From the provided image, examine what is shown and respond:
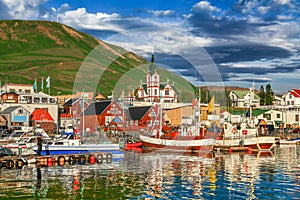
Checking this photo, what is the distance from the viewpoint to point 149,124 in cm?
10619

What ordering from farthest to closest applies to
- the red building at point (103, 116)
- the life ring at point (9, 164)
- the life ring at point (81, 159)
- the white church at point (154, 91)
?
the white church at point (154, 91), the red building at point (103, 116), the life ring at point (81, 159), the life ring at point (9, 164)

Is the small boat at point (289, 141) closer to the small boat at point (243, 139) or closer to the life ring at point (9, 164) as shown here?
the small boat at point (243, 139)

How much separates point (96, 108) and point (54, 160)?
64021 millimetres

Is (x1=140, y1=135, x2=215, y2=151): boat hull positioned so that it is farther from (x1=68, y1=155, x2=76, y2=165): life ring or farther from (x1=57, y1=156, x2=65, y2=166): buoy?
(x1=57, y1=156, x2=65, y2=166): buoy

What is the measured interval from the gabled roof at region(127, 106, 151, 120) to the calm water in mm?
57566

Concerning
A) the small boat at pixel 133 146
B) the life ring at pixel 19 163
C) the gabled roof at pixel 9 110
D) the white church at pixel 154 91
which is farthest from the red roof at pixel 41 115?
the life ring at pixel 19 163

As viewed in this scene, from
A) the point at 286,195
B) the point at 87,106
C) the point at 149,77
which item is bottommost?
the point at 286,195

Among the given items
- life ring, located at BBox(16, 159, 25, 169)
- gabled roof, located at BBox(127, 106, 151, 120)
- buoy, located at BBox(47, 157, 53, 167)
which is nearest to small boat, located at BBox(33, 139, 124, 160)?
buoy, located at BBox(47, 157, 53, 167)

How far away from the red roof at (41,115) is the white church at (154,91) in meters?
40.3

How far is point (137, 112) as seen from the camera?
111875mm

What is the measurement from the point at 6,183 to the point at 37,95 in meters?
81.4

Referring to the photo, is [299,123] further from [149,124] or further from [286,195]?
[286,195]

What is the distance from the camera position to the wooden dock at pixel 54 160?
45.7 metres

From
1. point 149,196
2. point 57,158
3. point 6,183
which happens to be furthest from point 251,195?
point 57,158
